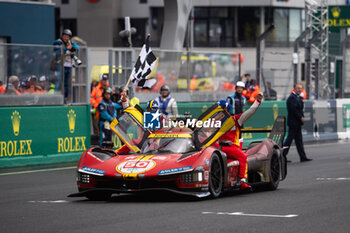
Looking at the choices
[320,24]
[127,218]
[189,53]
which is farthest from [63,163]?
[320,24]

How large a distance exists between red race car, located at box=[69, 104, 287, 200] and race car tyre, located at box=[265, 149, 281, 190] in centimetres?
3

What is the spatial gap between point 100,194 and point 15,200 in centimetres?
134

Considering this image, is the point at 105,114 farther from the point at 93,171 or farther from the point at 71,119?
the point at 93,171

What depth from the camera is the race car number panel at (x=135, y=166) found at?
1154cm

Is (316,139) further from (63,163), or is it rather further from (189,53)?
(63,163)

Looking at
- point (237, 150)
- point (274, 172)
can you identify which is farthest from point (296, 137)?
point (237, 150)

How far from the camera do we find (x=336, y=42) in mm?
33219

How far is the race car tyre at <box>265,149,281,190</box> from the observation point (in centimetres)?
1361

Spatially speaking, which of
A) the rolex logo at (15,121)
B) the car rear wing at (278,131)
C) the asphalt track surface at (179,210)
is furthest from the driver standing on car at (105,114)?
the car rear wing at (278,131)

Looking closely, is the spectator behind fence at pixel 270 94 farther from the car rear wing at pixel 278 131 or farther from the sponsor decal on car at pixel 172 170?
the sponsor decal on car at pixel 172 170

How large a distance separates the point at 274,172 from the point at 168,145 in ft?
7.81

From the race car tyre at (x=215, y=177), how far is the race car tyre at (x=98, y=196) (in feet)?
4.78

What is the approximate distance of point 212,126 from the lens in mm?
12625

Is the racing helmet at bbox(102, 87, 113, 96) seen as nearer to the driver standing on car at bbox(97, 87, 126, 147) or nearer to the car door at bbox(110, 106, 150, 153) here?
the driver standing on car at bbox(97, 87, 126, 147)
